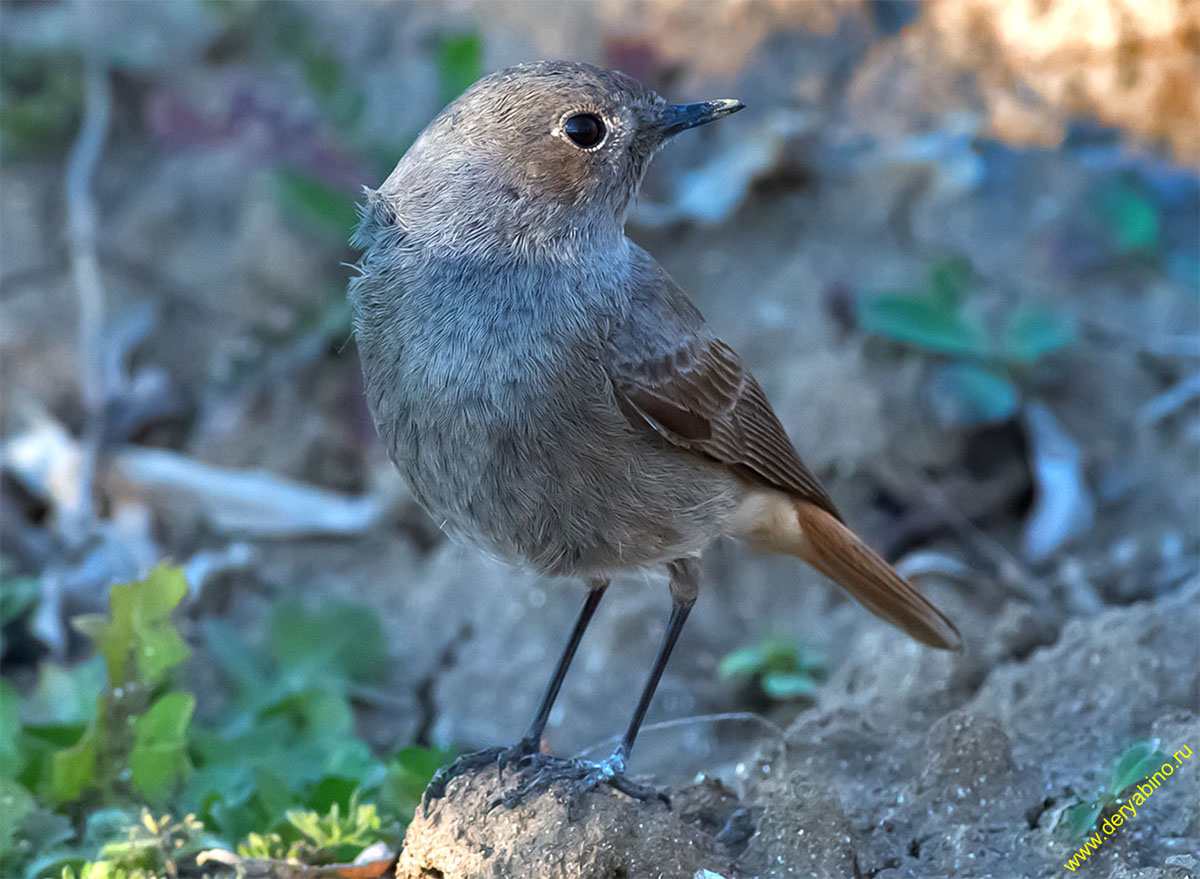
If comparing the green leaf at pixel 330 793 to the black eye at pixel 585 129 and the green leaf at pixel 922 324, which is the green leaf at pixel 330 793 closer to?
the black eye at pixel 585 129

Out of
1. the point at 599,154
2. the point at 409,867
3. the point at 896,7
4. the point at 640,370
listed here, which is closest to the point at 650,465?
the point at 640,370

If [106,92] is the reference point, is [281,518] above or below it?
below

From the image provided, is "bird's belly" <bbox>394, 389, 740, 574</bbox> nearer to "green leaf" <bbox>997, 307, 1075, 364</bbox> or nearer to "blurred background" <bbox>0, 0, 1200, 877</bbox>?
"blurred background" <bbox>0, 0, 1200, 877</bbox>

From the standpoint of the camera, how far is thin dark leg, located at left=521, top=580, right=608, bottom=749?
368 cm

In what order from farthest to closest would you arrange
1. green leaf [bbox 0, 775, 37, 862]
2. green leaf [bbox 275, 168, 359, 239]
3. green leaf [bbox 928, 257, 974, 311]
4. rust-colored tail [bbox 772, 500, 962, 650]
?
green leaf [bbox 275, 168, 359, 239]
green leaf [bbox 928, 257, 974, 311]
rust-colored tail [bbox 772, 500, 962, 650]
green leaf [bbox 0, 775, 37, 862]

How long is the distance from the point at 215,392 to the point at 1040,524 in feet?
12.2

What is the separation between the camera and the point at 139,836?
3.62 meters

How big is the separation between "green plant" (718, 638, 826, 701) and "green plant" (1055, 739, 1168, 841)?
137 centimetres

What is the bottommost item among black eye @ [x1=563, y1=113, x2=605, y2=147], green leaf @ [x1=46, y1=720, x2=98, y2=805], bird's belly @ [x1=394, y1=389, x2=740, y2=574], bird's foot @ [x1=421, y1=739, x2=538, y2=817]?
green leaf @ [x1=46, y1=720, x2=98, y2=805]

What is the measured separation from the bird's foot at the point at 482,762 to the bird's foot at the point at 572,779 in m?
0.04

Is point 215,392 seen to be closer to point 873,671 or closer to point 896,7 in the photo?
point 873,671

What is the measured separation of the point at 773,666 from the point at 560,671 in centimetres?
115

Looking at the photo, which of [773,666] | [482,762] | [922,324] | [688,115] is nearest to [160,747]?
[482,762]

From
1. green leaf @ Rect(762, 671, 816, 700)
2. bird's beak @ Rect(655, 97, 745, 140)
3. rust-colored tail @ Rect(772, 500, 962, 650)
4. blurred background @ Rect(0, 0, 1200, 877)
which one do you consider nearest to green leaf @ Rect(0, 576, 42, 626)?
blurred background @ Rect(0, 0, 1200, 877)
